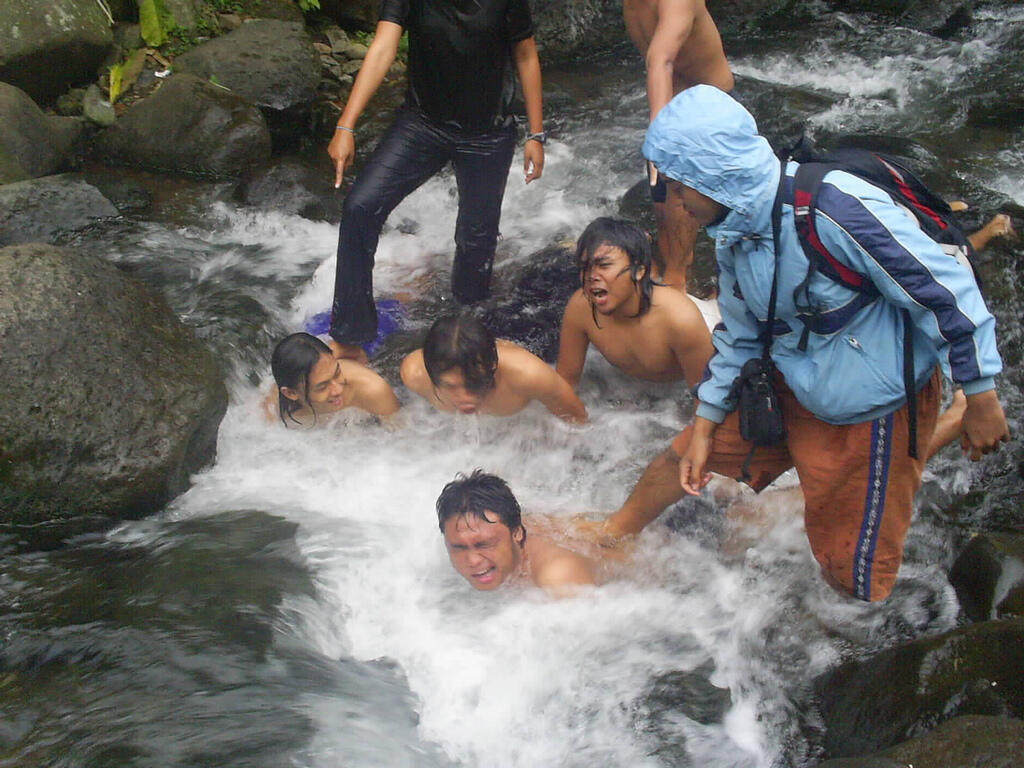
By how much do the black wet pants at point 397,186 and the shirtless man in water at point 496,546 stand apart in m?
1.36

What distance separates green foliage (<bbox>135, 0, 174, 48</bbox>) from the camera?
8.02 meters

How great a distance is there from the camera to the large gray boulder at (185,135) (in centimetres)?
716

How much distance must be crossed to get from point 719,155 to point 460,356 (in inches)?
72.5

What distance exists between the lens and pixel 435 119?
470 centimetres

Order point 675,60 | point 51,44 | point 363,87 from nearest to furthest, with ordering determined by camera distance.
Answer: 1. point 363,87
2. point 675,60
3. point 51,44

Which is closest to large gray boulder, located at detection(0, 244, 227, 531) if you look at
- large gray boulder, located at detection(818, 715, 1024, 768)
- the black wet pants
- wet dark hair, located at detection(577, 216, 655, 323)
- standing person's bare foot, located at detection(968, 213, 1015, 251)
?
the black wet pants

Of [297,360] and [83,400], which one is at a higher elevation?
[297,360]

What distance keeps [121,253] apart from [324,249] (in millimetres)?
1356

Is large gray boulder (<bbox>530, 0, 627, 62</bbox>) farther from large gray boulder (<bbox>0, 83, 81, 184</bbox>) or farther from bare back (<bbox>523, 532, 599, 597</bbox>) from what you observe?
bare back (<bbox>523, 532, 599, 597</bbox>)

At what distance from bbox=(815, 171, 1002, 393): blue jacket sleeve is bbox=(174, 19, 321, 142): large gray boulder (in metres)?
6.21

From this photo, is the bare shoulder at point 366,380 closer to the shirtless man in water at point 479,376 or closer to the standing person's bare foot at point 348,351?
the shirtless man in water at point 479,376

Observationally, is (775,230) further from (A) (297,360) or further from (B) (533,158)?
(A) (297,360)

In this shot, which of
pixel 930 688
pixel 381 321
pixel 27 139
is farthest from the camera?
pixel 27 139

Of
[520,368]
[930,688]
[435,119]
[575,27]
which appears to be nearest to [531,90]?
[435,119]
